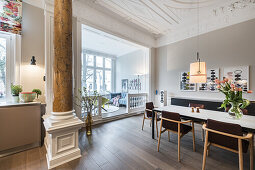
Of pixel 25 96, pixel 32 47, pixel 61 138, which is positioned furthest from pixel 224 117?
pixel 32 47

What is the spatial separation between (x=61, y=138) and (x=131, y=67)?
5.67 meters

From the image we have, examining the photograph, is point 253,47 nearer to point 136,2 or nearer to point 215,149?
point 215,149

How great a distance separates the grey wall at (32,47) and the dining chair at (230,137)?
3438mm

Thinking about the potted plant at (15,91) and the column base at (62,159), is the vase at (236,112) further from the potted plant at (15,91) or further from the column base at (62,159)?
the potted plant at (15,91)

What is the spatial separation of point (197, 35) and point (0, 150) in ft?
19.6

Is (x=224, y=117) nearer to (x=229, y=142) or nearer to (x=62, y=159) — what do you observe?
(x=229, y=142)

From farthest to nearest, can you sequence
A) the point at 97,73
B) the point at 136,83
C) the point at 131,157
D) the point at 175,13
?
1. the point at 97,73
2. the point at 136,83
3. the point at 175,13
4. the point at 131,157

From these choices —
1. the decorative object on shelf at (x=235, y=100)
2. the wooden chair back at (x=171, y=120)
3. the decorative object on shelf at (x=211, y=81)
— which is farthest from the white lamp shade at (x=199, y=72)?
the decorative object on shelf at (x=211, y=81)

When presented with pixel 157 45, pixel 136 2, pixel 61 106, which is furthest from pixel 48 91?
pixel 157 45

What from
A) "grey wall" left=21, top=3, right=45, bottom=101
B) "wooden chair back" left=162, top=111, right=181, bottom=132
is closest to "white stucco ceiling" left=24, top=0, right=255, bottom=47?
"grey wall" left=21, top=3, right=45, bottom=101

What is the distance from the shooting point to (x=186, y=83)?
166 inches

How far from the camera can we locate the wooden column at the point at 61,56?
1778mm

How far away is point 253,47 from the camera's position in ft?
9.94

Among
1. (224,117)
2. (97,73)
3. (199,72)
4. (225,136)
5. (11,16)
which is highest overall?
(11,16)
